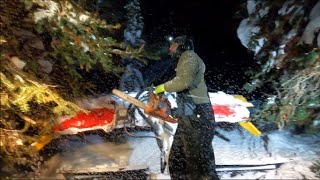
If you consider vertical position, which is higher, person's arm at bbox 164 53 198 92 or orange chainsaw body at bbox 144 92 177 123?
person's arm at bbox 164 53 198 92

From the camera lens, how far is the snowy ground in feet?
16.1

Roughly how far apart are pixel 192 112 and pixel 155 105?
1.90ft

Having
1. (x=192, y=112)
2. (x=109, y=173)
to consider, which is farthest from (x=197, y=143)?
(x=109, y=173)

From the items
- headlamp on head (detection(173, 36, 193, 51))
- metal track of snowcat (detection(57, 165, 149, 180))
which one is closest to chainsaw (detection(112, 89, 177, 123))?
headlamp on head (detection(173, 36, 193, 51))

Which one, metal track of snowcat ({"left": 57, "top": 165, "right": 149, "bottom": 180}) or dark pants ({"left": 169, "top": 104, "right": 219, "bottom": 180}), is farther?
metal track of snowcat ({"left": 57, "top": 165, "right": 149, "bottom": 180})

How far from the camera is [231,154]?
543cm

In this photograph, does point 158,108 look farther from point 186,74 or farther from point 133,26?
point 133,26

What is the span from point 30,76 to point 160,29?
1369 cm

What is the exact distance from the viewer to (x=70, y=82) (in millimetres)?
5168

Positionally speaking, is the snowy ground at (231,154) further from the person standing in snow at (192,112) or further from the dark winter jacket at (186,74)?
the dark winter jacket at (186,74)

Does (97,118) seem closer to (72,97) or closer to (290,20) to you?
(72,97)

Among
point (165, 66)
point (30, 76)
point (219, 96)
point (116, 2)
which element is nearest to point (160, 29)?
point (116, 2)

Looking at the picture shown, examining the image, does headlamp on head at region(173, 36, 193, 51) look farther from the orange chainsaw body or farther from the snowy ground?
the snowy ground

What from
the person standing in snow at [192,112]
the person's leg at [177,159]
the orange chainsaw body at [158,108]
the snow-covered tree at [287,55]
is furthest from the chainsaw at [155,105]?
the snow-covered tree at [287,55]
